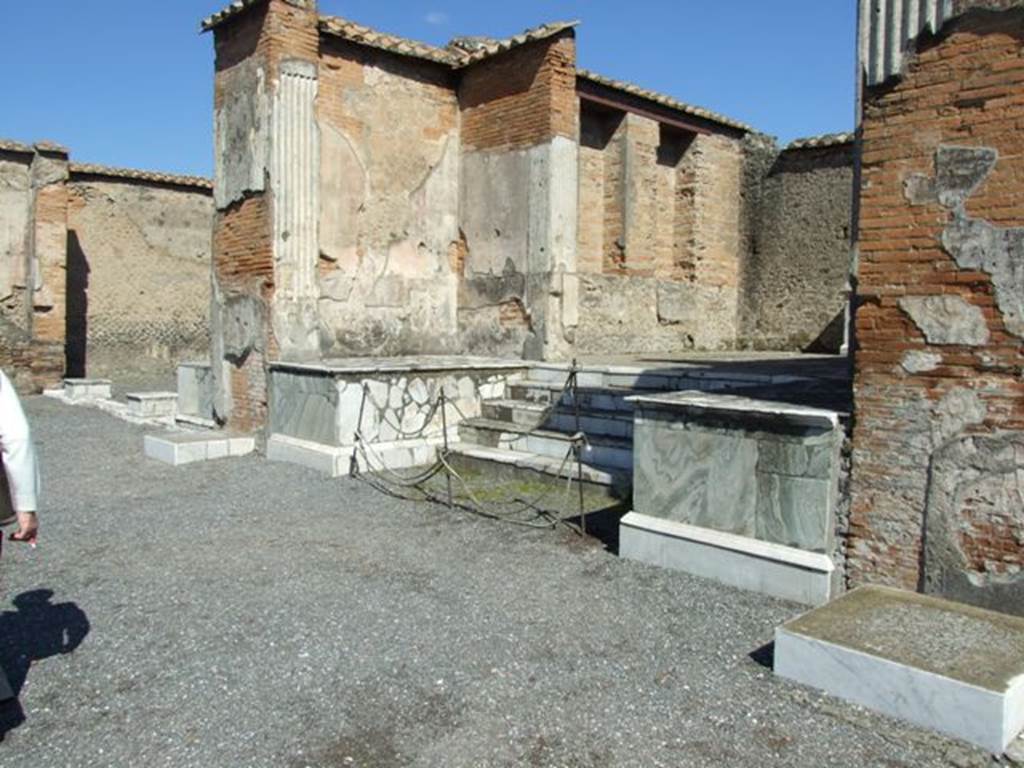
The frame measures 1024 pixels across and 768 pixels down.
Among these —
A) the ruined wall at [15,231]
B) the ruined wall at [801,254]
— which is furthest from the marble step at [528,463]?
the ruined wall at [15,231]

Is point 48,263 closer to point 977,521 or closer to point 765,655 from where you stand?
point 765,655

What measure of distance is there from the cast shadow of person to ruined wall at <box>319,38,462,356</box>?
4.77m

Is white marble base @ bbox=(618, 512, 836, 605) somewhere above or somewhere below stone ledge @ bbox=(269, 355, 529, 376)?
below

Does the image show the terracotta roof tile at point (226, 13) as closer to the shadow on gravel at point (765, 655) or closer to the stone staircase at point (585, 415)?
the stone staircase at point (585, 415)

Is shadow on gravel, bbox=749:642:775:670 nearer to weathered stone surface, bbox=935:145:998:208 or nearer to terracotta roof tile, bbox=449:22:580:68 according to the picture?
weathered stone surface, bbox=935:145:998:208

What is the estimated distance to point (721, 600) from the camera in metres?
4.06

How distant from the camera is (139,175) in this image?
1598 cm

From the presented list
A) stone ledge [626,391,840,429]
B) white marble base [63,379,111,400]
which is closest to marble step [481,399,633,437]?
stone ledge [626,391,840,429]

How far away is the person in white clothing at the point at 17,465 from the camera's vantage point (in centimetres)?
268

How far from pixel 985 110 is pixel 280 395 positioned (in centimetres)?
605

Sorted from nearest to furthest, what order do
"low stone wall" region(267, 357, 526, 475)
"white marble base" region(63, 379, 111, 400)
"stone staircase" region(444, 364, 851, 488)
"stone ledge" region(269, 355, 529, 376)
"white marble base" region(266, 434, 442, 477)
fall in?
1. "stone staircase" region(444, 364, 851, 488)
2. "white marble base" region(266, 434, 442, 477)
3. "low stone wall" region(267, 357, 526, 475)
4. "stone ledge" region(269, 355, 529, 376)
5. "white marble base" region(63, 379, 111, 400)

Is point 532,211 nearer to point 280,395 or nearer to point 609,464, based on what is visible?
point 280,395

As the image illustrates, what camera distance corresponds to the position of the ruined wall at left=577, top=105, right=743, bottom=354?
10.7 m

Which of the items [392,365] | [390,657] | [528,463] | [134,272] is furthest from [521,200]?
[134,272]
